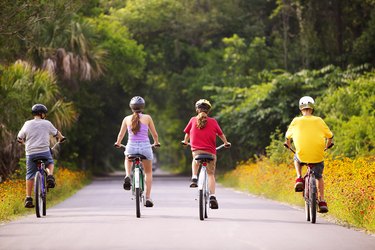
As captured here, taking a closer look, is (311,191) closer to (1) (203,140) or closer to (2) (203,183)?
(2) (203,183)

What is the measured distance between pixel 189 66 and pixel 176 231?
41.7m

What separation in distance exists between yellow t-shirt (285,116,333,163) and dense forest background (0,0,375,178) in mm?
7420

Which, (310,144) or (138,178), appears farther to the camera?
(138,178)

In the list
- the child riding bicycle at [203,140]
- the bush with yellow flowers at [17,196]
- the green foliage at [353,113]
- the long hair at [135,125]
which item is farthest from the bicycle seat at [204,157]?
the green foliage at [353,113]

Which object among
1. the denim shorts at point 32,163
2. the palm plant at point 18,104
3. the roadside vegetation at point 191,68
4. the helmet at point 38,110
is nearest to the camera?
the denim shorts at point 32,163

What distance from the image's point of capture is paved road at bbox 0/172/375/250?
1286 centimetres

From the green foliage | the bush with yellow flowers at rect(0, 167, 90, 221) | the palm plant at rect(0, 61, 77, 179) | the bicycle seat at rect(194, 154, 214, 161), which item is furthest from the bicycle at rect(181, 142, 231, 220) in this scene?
the green foliage

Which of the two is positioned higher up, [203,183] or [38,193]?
[203,183]

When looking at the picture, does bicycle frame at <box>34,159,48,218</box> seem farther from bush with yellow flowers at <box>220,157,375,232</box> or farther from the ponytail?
bush with yellow flowers at <box>220,157,375,232</box>

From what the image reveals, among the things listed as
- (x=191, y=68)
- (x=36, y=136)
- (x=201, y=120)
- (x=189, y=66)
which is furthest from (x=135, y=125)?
(x=189, y=66)

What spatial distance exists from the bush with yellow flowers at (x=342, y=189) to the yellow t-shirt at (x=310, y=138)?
1.01 m

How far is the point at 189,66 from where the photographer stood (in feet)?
184

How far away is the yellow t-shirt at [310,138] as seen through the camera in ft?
53.0

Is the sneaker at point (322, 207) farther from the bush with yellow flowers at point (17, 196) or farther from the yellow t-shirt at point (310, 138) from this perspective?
the bush with yellow flowers at point (17, 196)
